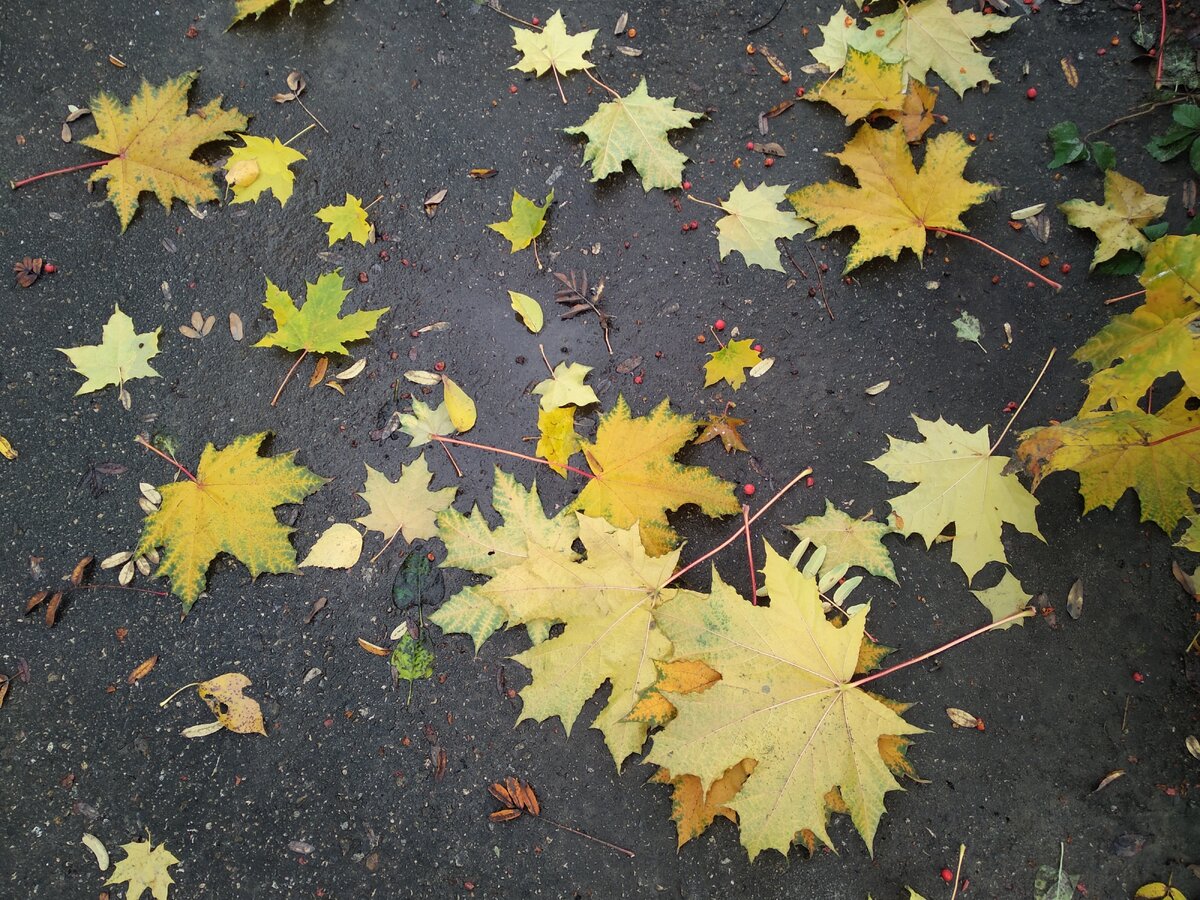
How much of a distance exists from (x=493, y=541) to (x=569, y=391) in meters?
0.56

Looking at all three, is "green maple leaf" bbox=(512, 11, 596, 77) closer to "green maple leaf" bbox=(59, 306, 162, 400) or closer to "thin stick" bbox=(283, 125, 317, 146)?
"thin stick" bbox=(283, 125, 317, 146)

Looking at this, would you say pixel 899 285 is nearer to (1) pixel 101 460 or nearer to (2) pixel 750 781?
(2) pixel 750 781

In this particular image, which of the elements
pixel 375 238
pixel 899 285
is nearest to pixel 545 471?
pixel 375 238

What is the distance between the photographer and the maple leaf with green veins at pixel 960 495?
2434mm

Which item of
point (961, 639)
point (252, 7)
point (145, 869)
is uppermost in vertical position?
point (252, 7)

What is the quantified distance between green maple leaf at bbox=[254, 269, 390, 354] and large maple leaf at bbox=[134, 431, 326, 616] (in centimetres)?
38

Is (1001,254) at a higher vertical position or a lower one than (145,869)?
higher

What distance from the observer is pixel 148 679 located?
2.55 m

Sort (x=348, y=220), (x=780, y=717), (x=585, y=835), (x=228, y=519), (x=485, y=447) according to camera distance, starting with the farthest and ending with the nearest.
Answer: (x=348, y=220) < (x=485, y=447) < (x=228, y=519) < (x=585, y=835) < (x=780, y=717)

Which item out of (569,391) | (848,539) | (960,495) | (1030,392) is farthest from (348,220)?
(1030,392)

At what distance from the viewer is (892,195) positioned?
8.38 ft

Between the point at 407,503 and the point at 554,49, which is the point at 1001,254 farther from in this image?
the point at 407,503

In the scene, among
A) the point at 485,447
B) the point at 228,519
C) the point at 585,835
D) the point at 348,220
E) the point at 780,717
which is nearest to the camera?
the point at 780,717

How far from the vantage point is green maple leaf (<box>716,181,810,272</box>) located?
2.69m
